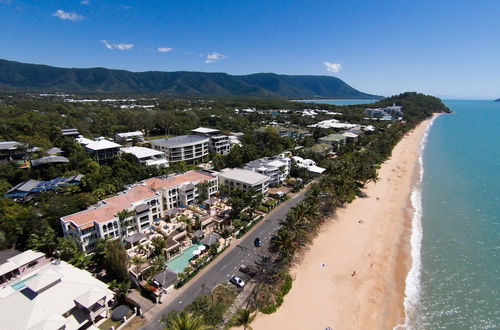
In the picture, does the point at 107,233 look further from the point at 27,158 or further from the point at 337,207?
the point at 27,158

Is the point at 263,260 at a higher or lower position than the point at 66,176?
lower

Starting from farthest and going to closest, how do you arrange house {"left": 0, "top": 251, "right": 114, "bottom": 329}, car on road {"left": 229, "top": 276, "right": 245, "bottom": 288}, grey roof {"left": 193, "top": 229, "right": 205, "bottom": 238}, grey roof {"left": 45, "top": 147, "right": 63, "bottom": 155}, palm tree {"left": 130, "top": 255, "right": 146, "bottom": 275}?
grey roof {"left": 45, "top": 147, "right": 63, "bottom": 155} < grey roof {"left": 193, "top": 229, "right": 205, "bottom": 238} < palm tree {"left": 130, "top": 255, "right": 146, "bottom": 275} < car on road {"left": 229, "top": 276, "right": 245, "bottom": 288} < house {"left": 0, "top": 251, "right": 114, "bottom": 329}

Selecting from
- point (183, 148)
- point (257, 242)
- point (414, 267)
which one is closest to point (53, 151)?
point (183, 148)

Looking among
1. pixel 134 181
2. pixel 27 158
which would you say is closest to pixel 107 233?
pixel 134 181

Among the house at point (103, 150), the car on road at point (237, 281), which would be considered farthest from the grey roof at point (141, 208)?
the house at point (103, 150)

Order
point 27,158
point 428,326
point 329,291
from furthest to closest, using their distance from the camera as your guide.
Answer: point 27,158 < point 329,291 < point 428,326

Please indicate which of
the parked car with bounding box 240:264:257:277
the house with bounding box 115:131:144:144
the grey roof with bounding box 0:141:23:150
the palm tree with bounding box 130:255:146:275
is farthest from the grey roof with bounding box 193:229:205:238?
the house with bounding box 115:131:144:144

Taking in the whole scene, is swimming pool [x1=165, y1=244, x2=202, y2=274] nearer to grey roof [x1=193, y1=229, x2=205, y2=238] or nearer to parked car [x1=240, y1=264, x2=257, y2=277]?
grey roof [x1=193, y1=229, x2=205, y2=238]
